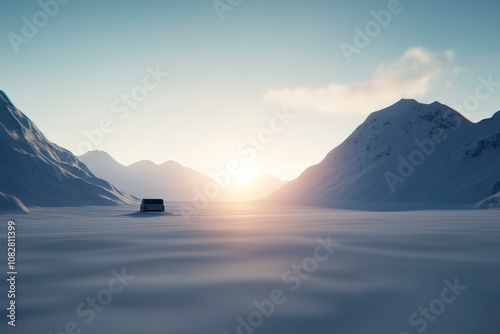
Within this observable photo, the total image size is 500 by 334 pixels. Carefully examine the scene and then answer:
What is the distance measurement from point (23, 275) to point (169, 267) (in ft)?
11.9

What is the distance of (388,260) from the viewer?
338 inches

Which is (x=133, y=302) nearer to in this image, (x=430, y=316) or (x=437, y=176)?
(x=430, y=316)

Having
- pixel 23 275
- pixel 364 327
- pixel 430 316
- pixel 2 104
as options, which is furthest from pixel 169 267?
pixel 2 104

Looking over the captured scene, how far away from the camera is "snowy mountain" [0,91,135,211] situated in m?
79.2

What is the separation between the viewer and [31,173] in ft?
283
